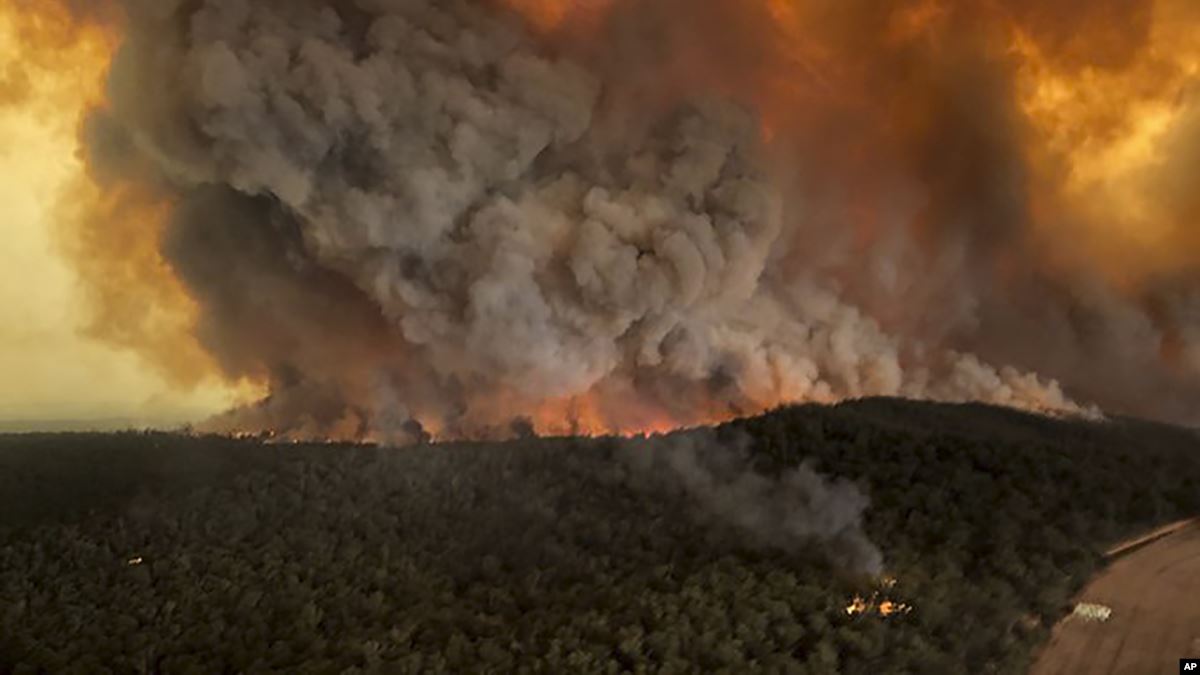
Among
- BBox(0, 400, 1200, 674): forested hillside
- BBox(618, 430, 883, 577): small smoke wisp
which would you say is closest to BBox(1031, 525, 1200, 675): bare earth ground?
BBox(0, 400, 1200, 674): forested hillside

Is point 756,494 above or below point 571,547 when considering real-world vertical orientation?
above

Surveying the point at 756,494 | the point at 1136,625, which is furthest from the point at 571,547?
the point at 1136,625

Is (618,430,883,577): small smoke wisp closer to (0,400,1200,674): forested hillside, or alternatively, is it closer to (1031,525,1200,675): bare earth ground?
(0,400,1200,674): forested hillside

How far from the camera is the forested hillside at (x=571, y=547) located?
17156mm

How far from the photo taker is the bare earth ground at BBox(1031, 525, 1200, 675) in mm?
18750

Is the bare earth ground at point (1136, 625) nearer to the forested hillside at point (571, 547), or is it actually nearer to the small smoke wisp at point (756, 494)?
the forested hillside at point (571, 547)

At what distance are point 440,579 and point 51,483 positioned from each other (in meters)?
10.9

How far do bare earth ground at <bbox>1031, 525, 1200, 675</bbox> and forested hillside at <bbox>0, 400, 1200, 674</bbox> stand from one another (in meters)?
0.48

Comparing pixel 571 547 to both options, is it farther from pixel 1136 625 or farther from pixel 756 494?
pixel 1136 625

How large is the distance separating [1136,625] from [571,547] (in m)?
10.8

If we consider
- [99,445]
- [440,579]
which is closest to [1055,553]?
[440,579]

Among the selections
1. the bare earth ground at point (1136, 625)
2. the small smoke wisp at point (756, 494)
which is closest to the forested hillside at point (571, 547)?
the small smoke wisp at point (756, 494)

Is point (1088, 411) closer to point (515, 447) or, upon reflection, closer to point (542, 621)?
point (515, 447)

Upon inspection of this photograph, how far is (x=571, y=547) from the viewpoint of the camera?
854 inches
